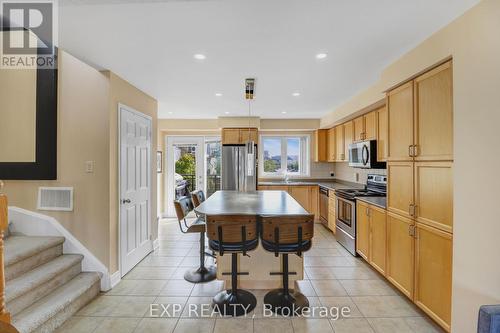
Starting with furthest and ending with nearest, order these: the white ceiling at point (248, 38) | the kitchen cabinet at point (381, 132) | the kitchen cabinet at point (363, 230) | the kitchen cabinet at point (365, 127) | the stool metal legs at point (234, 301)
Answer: the kitchen cabinet at point (365, 127), the kitchen cabinet at point (381, 132), the kitchen cabinet at point (363, 230), the stool metal legs at point (234, 301), the white ceiling at point (248, 38)

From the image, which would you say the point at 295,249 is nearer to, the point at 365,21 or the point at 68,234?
the point at 365,21

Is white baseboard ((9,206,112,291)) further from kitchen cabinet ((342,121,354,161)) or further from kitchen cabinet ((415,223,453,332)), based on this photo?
kitchen cabinet ((342,121,354,161))

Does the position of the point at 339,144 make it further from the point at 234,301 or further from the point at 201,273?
the point at 234,301

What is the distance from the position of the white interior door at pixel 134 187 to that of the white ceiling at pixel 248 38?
59 centimetres

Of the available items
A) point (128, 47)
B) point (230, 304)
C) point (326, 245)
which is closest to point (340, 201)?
point (326, 245)

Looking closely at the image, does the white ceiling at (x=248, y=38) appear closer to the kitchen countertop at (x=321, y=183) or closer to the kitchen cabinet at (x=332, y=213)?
A: the kitchen cabinet at (x=332, y=213)

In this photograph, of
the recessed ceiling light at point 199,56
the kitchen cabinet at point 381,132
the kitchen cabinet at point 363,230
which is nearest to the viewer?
the recessed ceiling light at point 199,56

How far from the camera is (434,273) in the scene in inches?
81.4

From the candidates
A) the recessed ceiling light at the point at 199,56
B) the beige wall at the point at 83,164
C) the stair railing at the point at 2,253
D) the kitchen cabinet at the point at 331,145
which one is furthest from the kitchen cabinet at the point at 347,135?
the stair railing at the point at 2,253

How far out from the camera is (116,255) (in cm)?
292

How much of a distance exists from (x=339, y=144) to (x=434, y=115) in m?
3.14

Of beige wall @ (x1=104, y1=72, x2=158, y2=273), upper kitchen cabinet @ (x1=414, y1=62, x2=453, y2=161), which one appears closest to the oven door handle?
upper kitchen cabinet @ (x1=414, y1=62, x2=453, y2=161)

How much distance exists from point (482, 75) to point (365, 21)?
34.2 inches

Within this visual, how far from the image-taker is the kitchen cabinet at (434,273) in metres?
1.93
